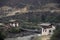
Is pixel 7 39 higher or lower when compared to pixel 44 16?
lower

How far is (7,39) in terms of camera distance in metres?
7.05

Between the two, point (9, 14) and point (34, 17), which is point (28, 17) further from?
point (9, 14)

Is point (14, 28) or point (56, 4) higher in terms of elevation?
point (56, 4)

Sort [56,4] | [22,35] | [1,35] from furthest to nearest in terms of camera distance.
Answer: [56,4]
[22,35]
[1,35]

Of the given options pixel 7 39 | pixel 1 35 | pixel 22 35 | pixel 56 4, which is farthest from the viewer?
pixel 56 4

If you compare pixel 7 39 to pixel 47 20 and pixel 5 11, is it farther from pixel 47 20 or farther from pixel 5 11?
pixel 5 11

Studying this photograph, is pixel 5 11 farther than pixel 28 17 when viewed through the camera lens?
Yes

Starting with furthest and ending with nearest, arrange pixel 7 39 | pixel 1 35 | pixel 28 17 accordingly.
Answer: pixel 28 17 → pixel 7 39 → pixel 1 35

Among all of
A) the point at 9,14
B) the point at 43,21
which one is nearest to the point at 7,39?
the point at 43,21

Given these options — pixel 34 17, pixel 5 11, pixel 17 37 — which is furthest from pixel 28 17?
pixel 17 37

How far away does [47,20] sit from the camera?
9062 millimetres

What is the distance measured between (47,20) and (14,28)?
2002 millimetres

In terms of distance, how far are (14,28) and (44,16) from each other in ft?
7.90

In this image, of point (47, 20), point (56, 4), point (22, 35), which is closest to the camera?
point (22, 35)
